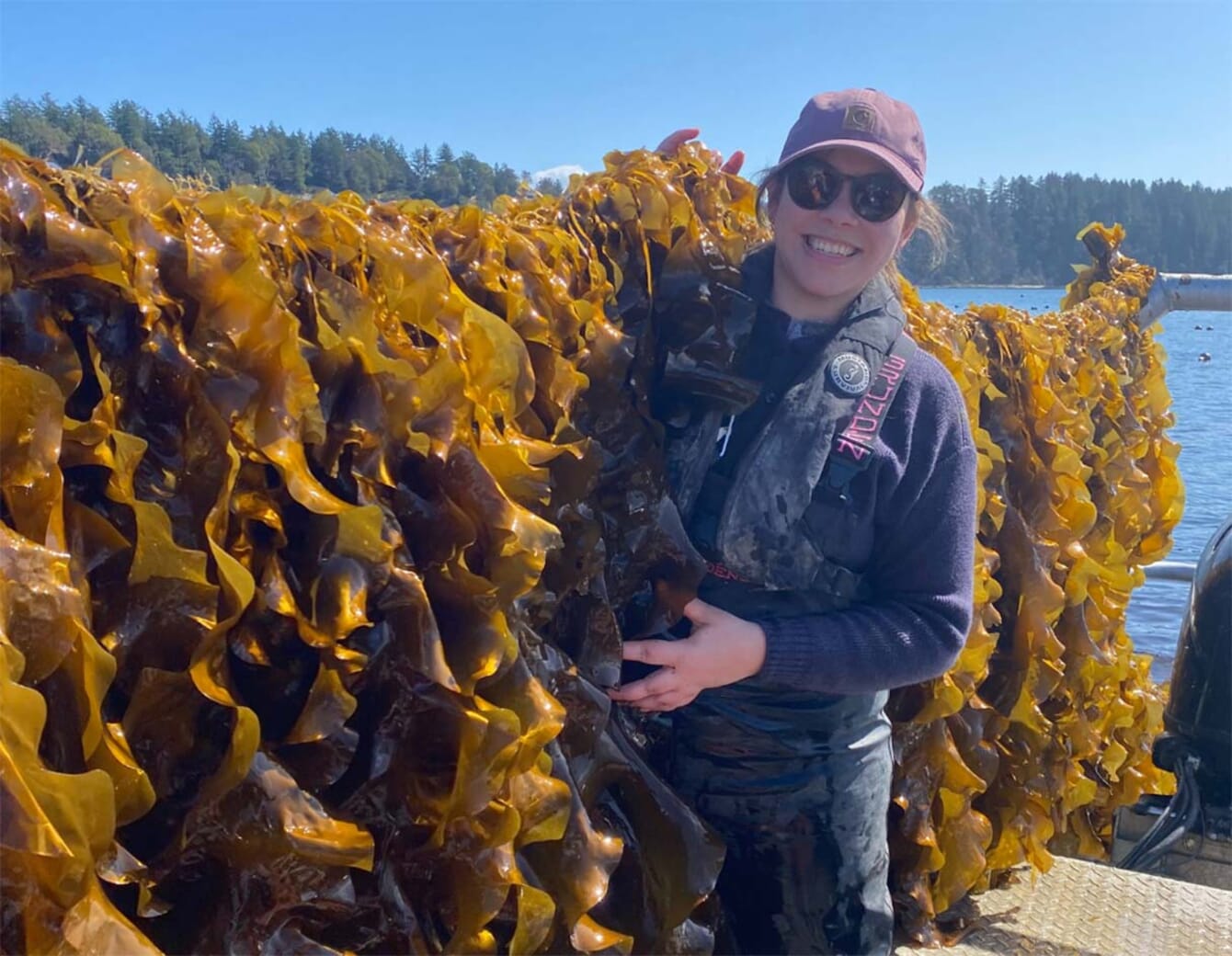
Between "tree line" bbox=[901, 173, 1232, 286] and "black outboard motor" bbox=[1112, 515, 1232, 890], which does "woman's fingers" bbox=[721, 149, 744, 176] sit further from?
"tree line" bbox=[901, 173, 1232, 286]

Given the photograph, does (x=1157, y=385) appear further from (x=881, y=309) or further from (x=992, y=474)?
(x=881, y=309)

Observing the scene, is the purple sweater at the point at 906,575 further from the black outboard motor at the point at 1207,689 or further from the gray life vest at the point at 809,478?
the black outboard motor at the point at 1207,689

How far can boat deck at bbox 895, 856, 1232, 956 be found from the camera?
2.59 metres

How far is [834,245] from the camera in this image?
6.61 feet

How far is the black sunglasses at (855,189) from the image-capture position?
79.0 inches

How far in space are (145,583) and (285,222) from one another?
20.7 inches

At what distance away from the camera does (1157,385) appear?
479 cm

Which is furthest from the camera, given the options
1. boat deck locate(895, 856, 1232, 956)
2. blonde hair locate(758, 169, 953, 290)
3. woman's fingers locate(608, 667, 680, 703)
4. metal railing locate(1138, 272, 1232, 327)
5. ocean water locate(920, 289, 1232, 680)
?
ocean water locate(920, 289, 1232, 680)

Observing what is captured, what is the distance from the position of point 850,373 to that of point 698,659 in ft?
1.88

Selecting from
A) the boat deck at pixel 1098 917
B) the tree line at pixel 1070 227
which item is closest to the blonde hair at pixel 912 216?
the boat deck at pixel 1098 917

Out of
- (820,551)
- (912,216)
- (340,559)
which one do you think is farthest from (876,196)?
(340,559)

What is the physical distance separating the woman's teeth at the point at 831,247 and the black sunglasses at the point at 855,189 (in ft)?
0.19

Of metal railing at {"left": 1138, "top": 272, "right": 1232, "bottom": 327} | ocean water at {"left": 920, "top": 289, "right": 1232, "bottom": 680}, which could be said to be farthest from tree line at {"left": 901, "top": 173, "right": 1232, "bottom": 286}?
metal railing at {"left": 1138, "top": 272, "right": 1232, "bottom": 327}

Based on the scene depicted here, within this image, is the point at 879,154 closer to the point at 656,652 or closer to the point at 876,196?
the point at 876,196
